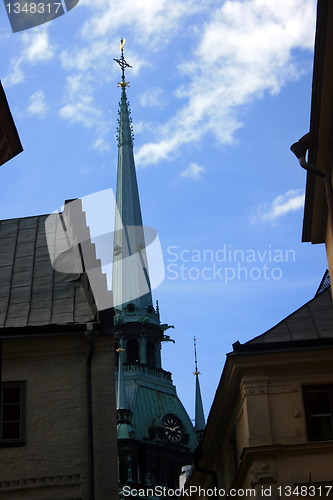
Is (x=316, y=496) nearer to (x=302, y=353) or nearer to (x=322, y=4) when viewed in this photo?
(x=302, y=353)

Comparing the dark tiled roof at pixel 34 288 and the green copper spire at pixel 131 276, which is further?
the green copper spire at pixel 131 276

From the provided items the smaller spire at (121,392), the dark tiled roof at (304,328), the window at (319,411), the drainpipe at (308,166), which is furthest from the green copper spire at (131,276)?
the drainpipe at (308,166)

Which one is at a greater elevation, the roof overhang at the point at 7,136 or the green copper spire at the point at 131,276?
the green copper spire at the point at 131,276

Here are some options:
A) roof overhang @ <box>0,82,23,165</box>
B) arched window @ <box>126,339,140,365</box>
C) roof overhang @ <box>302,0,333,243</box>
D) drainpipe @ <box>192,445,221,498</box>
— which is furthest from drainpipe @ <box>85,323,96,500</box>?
arched window @ <box>126,339,140,365</box>

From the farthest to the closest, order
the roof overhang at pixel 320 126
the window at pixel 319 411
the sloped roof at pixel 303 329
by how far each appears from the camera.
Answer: the sloped roof at pixel 303 329 < the window at pixel 319 411 < the roof overhang at pixel 320 126

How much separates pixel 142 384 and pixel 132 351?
357 centimetres

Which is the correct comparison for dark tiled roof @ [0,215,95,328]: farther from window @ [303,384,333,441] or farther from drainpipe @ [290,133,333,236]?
drainpipe @ [290,133,333,236]

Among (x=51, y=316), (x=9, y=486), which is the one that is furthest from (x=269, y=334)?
(x=9, y=486)

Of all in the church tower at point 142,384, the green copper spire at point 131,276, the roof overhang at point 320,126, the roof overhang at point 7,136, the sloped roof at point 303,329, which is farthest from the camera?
the green copper spire at point 131,276

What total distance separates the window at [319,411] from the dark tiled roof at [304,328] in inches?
42.1

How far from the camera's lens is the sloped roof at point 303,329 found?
2348 centimetres

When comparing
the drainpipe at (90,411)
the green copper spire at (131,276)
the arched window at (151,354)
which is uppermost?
the green copper spire at (131,276)

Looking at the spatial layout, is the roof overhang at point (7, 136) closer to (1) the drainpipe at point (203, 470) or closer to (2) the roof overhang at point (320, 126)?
(2) the roof overhang at point (320, 126)

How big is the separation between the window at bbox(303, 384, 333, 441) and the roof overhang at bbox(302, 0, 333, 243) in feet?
12.5
